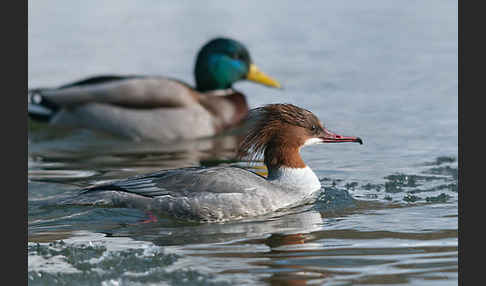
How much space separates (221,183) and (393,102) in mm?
6479

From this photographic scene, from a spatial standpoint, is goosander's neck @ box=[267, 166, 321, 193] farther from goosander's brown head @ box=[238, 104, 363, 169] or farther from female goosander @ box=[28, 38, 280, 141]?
female goosander @ box=[28, 38, 280, 141]

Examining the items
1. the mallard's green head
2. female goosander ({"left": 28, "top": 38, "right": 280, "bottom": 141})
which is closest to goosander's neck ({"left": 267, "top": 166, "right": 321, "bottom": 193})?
female goosander ({"left": 28, "top": 38, "right": 280, "bottom": 141})

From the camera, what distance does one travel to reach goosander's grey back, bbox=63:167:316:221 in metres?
8.38

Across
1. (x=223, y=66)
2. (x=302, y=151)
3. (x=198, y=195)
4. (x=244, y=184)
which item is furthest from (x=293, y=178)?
(x=223, y=66)

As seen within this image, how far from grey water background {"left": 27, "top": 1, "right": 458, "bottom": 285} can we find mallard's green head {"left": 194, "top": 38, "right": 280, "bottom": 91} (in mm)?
797

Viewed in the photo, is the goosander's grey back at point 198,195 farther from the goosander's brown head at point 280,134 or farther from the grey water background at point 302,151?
the goosander's brown head at point 280,134

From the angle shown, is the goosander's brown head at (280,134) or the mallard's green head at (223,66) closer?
the goosander's brown head at (280,134)

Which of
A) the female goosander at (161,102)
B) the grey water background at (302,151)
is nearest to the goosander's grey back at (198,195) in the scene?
the grey water background at (302,151)

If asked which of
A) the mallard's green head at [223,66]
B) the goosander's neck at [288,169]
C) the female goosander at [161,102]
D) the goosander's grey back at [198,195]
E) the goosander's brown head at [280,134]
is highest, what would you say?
the mallard's green head at [223,66]

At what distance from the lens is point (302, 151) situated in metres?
11.9

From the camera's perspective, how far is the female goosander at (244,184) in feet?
27.6

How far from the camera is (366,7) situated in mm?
22812

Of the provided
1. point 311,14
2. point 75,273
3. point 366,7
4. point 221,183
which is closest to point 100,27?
point 311,14

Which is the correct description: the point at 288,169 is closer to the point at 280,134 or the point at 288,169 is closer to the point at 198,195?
the point at 280,134
